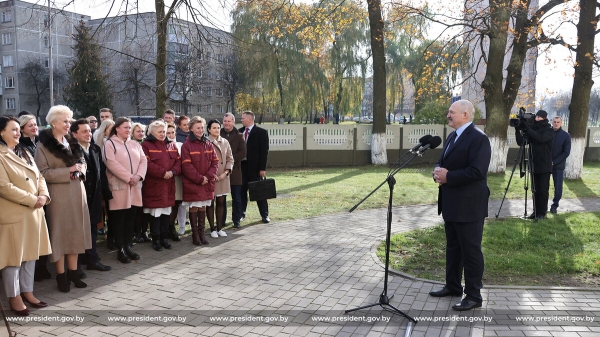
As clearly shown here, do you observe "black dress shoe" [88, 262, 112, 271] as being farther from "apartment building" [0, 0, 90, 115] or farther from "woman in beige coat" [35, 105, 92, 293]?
"apartment building" [0, 0, 90, 115]

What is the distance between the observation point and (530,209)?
34.7 feet

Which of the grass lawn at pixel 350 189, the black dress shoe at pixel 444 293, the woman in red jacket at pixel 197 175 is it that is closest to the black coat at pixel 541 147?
the grass lawn at pixel 350 189

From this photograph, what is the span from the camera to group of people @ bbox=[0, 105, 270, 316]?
4711 millimetres

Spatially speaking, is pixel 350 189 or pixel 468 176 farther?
pixel 350 189

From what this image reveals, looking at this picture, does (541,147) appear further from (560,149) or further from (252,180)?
(252,180)

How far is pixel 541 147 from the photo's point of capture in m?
9.24

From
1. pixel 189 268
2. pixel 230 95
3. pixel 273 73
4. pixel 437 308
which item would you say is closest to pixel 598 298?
pixel 437 308

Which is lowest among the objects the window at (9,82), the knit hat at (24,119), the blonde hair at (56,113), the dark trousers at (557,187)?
the dark trousers at (557,187)

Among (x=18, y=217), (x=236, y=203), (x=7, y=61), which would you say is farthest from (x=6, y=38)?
(x=18, y=217)

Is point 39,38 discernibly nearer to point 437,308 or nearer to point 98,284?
point 98,284

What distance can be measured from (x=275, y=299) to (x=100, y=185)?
2.77 m

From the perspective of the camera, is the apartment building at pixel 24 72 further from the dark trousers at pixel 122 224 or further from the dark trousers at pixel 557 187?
the dark trousers at pixel 557 187

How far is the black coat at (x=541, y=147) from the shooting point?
917cm

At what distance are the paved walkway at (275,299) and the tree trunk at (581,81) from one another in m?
11.7
